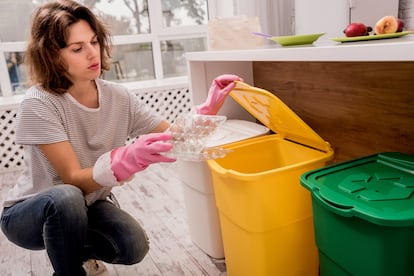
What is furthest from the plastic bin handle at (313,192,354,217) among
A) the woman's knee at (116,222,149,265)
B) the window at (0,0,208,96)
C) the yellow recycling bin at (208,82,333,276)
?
the window at (0,0,208,96)

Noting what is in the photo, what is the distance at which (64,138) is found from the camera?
0.99m

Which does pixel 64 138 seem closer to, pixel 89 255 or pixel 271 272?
pixel 89 255

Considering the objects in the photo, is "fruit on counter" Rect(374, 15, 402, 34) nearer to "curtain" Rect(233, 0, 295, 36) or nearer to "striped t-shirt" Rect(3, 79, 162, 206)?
"striped t-shirt" Rect(3, 79, 162, 206)

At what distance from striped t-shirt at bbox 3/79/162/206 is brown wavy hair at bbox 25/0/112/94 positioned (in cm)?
4

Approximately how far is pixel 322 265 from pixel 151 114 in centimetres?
72

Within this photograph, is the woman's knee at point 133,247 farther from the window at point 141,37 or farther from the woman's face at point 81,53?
the window at point 141,37

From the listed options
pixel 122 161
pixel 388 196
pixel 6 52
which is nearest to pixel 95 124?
pixel 122 161

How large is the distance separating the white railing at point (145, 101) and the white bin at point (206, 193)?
4.62 ft

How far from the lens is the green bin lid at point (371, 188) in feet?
2.12

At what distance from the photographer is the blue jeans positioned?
3.10ft

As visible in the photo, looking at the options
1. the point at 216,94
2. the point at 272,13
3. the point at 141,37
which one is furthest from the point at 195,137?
the point at 141,37

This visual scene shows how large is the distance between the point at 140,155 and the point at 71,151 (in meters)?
0.24

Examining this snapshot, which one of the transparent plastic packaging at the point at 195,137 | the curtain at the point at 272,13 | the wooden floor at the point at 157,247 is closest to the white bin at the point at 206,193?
the wooden floor at the point at 157,247

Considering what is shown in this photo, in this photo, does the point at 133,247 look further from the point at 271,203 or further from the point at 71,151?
the point at 271,203
